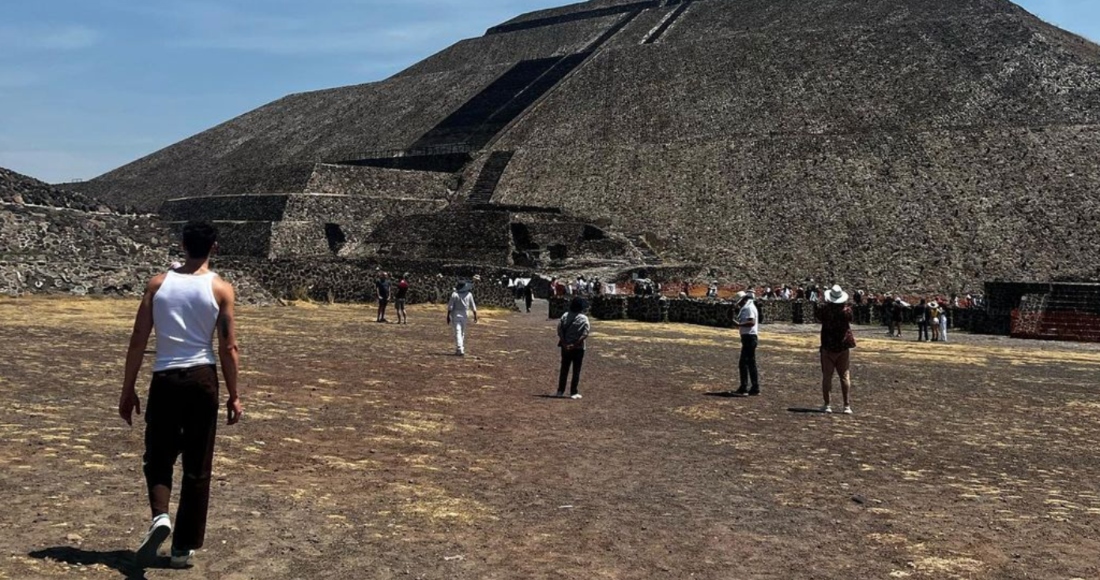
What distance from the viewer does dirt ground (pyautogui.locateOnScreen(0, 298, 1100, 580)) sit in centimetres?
613

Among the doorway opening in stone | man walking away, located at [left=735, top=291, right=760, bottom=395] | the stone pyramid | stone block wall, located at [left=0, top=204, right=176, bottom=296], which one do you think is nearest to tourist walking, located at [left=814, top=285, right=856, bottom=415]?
man walking away, located at [left=735, top=291, right=760, bottom=395]

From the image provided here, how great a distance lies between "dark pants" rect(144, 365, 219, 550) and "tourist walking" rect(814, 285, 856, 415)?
8857mm

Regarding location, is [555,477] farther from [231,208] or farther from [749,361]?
[231,208]

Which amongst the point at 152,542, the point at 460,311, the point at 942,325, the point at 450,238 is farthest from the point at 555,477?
→ the point at 450,238

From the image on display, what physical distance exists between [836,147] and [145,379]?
49.5 meters

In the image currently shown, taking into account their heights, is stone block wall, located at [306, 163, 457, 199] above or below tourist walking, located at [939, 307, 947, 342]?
above

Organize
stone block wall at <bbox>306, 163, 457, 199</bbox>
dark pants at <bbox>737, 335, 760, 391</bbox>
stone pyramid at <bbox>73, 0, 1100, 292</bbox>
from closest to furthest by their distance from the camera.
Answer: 1. dark pants at <bbox>737, 335, 760, 391</bbox>
2. stone pyramid at <bbox>73, 0, 1100, 292</bbox>
3. stone block wall at <bbox>306, 163, 457, 199</bbox>

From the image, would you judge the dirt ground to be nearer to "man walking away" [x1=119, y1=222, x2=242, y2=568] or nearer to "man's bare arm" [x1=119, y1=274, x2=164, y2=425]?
"man walking away" [x1=119, y1=222, x2=242, y2=568]

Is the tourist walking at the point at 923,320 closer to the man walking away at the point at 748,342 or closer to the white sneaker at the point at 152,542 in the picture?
the man walking away at the point at 748,342

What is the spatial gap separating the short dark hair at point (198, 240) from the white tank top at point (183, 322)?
6.8 inches

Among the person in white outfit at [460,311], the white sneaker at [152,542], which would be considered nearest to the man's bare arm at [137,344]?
the white sneaker at [152,542]

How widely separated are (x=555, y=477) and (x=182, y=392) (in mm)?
3689

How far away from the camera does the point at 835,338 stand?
13062 mm

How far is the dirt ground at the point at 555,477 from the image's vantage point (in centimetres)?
613
